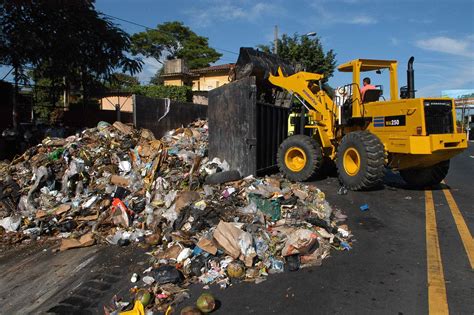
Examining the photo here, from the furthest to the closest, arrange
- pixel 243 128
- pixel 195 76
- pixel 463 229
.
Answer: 1. pixel 195 76
2. pixel 243 128
3. pixel 463 229

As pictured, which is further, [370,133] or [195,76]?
[195,76]

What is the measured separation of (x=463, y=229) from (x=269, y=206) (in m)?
2.61

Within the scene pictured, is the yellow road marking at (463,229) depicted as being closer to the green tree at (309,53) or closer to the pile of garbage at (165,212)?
the pile of garbage at (165,212)

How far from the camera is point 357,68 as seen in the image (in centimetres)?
796

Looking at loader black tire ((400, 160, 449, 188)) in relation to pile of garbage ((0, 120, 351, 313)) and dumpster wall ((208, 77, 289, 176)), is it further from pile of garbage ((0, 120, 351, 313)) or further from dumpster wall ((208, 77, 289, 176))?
dumpster wall ((208, 77, 289, 176))

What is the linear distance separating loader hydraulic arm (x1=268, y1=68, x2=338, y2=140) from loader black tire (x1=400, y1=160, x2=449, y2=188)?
179 centimetres

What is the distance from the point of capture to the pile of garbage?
4.23 metres

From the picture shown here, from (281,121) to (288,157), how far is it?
132cm

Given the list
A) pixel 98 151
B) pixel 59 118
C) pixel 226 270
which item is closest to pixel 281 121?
pixel 98 151

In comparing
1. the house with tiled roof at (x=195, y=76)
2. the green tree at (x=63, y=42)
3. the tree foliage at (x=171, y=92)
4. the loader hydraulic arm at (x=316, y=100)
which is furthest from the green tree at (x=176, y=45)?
the loader hydraulic arm at (x=316, y=100)

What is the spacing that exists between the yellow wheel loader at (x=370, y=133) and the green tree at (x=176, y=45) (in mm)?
41072

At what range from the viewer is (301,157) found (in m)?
8.72

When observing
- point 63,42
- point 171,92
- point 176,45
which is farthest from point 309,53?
point 176,45

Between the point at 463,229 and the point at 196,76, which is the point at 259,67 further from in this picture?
the point at 196,76
